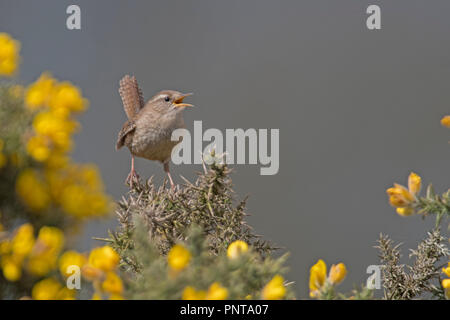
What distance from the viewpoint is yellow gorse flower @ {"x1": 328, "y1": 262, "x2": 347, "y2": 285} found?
0.98 m

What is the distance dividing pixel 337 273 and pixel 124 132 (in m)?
2.05

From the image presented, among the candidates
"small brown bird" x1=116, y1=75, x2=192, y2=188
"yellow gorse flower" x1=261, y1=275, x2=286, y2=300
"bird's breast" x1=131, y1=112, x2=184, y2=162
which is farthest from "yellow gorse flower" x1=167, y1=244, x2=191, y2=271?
"bird's breast" x1=131, y1=112, x2=184, y2=162

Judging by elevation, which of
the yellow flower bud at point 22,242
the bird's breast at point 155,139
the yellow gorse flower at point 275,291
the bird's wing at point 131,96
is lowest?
the yellow gorse flower at point 275,291

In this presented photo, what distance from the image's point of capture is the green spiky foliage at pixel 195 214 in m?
1.26

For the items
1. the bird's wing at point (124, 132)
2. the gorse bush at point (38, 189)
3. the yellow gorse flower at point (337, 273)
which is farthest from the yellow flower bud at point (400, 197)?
the bird's wing at point (124, 132)

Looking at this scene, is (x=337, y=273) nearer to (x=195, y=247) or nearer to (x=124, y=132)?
(x=195, y=247)

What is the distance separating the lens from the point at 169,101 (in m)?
2.99

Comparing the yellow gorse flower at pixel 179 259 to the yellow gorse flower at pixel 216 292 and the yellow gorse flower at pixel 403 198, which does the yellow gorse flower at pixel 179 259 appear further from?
the yellow gorse flower at pixel 403 198

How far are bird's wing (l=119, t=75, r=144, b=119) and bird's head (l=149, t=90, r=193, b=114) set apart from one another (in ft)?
1.23

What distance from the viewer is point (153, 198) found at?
1418 mm

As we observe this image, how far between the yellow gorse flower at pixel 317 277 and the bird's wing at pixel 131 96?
260cm

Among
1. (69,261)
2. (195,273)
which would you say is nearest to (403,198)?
(195,273)

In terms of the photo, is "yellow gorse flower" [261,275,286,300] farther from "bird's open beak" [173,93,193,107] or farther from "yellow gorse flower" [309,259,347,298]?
"bird's open beak" [173,93,193,107]
